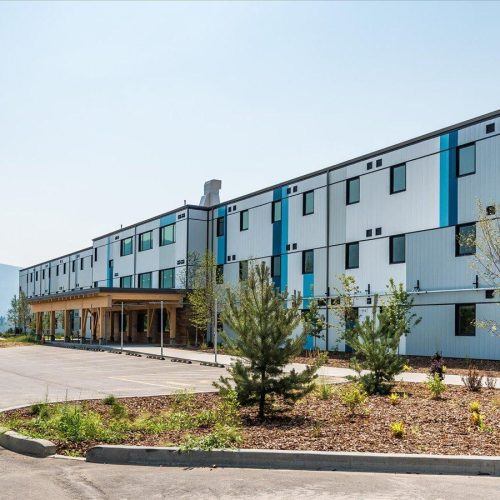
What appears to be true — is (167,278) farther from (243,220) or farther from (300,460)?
(300,460)

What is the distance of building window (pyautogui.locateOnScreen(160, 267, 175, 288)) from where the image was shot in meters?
47.9

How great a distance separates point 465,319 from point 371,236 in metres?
6.73

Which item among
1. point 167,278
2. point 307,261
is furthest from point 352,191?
point 167,278

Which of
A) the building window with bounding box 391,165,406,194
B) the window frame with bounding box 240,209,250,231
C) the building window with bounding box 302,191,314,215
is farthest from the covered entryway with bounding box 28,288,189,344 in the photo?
the building window with bounding box 391,165,406,194

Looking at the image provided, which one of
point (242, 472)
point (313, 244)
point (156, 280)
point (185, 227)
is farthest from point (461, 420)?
point (156, 280)

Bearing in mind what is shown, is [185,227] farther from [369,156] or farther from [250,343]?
[250,343]

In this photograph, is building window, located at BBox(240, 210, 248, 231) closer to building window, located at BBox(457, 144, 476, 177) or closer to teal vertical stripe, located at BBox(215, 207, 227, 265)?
teal vertical stripe, located at BBox(215, 207, 227, 265)

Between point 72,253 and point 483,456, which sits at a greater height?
point 72,253

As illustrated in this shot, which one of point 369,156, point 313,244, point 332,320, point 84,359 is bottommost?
point 84,359

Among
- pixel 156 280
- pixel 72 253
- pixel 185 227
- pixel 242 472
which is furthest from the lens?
pixel 72 253

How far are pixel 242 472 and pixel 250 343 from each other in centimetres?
371

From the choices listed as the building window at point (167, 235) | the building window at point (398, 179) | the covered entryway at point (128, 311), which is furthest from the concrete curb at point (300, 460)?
the building window at point (167, 235)

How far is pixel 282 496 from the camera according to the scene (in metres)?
6.89

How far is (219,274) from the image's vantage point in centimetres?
4391
